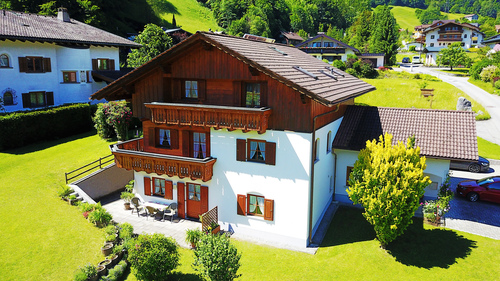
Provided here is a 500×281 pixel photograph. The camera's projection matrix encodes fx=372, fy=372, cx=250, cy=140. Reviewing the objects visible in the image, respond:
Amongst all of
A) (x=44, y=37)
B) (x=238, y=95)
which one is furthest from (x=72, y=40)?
(x=238, y=95)

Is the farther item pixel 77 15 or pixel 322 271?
pixel 77 15

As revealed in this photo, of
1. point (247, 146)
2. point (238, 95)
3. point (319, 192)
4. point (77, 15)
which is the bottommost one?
point (319, 192)

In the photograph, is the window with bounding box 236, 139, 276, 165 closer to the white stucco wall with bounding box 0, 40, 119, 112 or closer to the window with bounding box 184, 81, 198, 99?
the window with bounding box 184, 81, 198, 99

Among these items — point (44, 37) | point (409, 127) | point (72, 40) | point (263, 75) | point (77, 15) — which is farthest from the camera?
point (77, 15)

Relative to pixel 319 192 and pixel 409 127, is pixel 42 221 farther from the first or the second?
pixel 409 127

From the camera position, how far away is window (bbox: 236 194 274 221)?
18.0 meters

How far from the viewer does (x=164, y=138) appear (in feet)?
68.2

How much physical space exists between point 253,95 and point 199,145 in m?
4.06

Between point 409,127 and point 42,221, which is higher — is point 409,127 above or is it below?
above

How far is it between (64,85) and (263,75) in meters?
27.0

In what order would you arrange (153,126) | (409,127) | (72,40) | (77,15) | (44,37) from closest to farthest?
(153,126) < (409,127) < (44,37) < (72,40) < (77,15)

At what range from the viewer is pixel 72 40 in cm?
3556

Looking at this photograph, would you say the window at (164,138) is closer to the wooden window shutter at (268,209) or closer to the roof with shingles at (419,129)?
the wooden window shutter at (268,209)

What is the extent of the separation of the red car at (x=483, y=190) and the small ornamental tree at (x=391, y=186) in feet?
25.3
